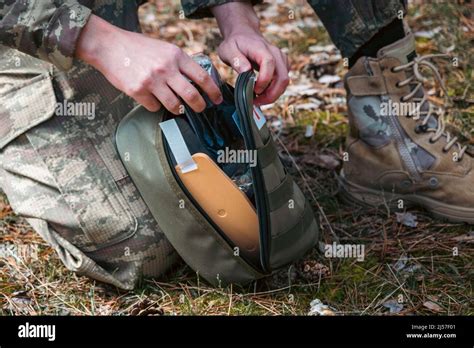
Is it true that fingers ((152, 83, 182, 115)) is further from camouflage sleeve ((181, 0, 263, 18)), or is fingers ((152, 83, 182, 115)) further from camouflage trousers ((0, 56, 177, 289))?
camouflage sleeve ((181, 0, 263, 18))

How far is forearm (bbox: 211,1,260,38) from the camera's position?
6.82 feet

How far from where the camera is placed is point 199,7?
2227mm

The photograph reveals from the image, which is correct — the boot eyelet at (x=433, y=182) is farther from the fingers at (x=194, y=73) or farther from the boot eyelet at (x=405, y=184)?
the fingers at (x=194, y=73)

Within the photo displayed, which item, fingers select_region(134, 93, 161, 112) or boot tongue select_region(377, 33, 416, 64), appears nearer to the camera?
fingers select_region(134, 93, 161, 112)

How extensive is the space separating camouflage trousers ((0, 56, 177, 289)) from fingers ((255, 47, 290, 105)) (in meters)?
0.43

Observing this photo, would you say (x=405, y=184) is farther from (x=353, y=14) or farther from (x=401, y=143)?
(x=353, y=14)

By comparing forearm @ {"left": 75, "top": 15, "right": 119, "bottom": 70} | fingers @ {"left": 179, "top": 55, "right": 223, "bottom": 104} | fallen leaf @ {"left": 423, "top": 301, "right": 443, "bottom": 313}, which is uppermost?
forearm @ {"left": 75, "top": 15, "right": 119, "bottom": 70}

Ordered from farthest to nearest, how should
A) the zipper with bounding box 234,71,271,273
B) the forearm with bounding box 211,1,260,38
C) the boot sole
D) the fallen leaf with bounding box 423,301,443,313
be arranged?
the boot sole → the forearm with bounding box 211,1,260,38 → the fallen leaf with bounding box 423,301,443,313 → the zipper with bounding box 234,71,271,273

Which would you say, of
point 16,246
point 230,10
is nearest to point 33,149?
point 16,246

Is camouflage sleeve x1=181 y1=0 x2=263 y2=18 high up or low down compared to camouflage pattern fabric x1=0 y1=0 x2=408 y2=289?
up

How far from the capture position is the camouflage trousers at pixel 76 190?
1939mm

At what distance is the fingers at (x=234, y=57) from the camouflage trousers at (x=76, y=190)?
15.2 inches

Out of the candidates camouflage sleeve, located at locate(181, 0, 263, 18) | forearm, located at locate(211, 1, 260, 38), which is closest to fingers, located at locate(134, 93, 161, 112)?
forearm, located at locate(211, 1, 260, 38)
